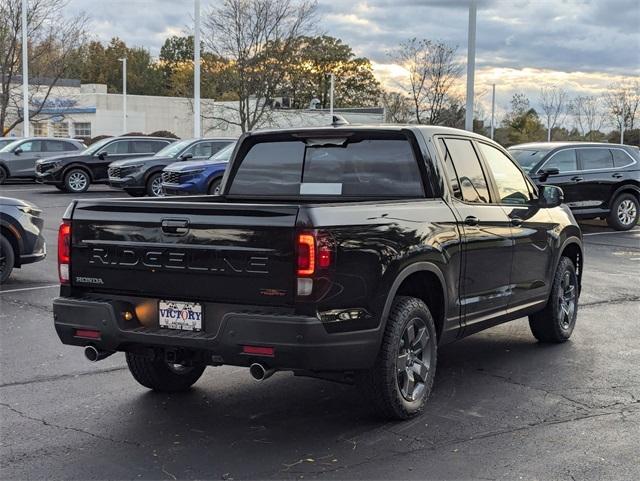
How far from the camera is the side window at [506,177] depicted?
679 centimetres

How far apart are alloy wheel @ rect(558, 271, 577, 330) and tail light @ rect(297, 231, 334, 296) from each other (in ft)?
12.2

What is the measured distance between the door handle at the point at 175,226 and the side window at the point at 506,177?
9.37ft

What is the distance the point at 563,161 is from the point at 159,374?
12746 mm

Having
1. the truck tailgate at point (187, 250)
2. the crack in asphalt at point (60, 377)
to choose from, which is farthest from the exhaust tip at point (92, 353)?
the crack in asphalt at point (60, 377)

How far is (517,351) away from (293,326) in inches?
137

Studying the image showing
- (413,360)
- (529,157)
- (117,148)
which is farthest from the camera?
(117,148)

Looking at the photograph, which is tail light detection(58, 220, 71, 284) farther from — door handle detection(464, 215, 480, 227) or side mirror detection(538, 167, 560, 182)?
side mirror detection(538, 167, 560, 182)

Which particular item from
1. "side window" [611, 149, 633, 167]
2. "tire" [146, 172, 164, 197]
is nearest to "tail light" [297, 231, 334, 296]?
"side window" [611, 149, 633, 167]

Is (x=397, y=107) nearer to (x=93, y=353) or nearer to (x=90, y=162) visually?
(x=90, y=162)

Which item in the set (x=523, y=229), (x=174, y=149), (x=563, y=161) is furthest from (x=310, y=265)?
(x=174, y=149)

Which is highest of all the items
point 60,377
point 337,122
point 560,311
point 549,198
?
point 337,122

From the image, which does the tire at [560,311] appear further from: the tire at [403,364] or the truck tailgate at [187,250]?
the truck tailgate at [187,250]

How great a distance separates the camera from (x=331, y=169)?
6.20 m

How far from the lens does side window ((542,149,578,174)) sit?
1664 centimetres
